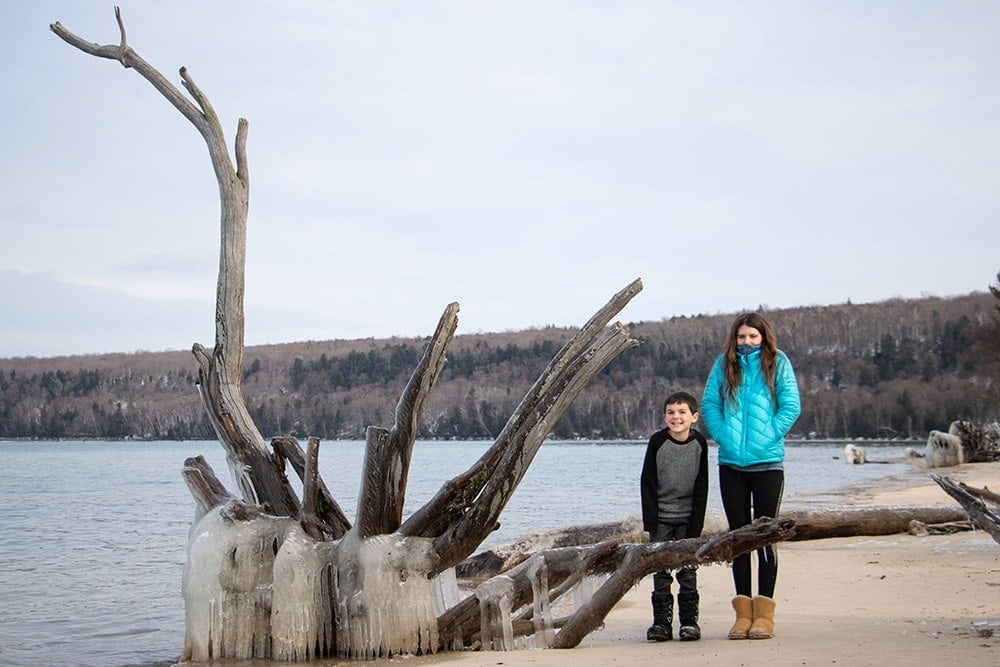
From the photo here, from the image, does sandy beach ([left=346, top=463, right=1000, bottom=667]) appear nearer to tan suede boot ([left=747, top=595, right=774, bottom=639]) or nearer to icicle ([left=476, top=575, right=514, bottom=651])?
tan suede boot ([left=747, top=595, right=774, bottom=639])

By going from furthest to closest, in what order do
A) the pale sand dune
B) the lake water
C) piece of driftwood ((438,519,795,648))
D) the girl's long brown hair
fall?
the lake water
the girl's long brown hair
piece of driftwood ((438,519,795,648))
the pale sand dune

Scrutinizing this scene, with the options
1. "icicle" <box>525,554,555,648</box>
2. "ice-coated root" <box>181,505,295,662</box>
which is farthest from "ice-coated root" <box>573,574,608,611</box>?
"ice-coated root" <box>181,505,295,662</box>

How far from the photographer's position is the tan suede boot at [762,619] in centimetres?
603

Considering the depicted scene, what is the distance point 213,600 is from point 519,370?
128 m

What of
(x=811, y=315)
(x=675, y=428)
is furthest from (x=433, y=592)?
(x=811, y=315)

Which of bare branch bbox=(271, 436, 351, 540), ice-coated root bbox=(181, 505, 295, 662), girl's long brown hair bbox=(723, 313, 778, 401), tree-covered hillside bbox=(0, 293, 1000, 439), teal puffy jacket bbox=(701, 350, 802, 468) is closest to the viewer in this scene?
teal puffy jacket bbox=(701, 350, 802, 468)

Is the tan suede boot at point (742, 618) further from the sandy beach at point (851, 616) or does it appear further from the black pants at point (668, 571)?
the black pants at point (668, 571)

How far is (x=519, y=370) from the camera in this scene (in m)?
134

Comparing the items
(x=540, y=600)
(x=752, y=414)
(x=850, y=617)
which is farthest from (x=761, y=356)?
(x=850, y=617)

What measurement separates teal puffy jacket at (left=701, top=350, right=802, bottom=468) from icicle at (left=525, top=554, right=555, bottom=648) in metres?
1.36

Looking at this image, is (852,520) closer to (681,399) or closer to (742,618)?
(742,618)

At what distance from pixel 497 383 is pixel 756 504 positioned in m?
129

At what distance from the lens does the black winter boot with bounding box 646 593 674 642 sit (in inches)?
247

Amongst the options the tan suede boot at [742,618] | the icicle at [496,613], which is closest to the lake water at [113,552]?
the icicle at [496,613]
